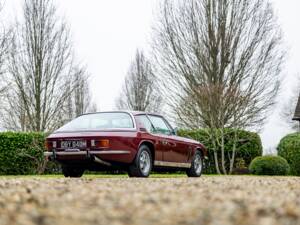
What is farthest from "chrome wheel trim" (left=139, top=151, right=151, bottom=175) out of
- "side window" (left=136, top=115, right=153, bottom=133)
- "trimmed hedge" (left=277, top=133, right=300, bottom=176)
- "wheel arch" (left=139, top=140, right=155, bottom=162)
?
"trimmed hedge" (left=277, top=133, right=300, bottom=176)

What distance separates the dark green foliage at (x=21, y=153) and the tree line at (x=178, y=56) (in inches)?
190

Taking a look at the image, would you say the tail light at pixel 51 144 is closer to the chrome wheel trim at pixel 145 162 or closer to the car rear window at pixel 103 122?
the car rear window at pixel 103 122

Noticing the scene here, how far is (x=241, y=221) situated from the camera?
431 centimetres

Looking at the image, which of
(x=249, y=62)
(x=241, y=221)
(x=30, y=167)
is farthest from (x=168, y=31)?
(x=241, y=221)

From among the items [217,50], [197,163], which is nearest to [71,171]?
[197,163]

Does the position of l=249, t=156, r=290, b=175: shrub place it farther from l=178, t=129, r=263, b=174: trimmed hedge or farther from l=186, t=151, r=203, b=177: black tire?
l=186, t=151, r=203, b=177: black tire

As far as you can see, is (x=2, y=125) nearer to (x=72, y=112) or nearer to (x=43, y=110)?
(x=43, y=110)

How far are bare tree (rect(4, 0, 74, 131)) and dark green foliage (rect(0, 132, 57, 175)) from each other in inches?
258

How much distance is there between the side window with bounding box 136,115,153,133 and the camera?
42.7 feet

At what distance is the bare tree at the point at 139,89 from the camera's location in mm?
37500

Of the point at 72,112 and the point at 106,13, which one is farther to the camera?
the point at 72,112

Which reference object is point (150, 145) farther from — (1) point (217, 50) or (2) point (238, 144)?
(1) point (217, 50)

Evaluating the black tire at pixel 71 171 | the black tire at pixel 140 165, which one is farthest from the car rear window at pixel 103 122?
the black tire at pixel 71 171

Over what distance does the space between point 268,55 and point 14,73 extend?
11385 mm
